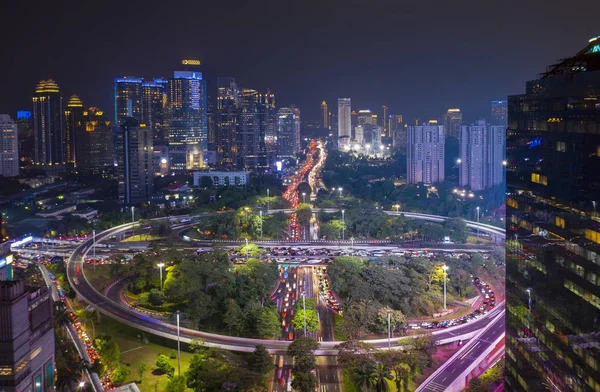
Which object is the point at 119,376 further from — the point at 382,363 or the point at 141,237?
the point at 141,237

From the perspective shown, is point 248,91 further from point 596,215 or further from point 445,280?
point 596,215

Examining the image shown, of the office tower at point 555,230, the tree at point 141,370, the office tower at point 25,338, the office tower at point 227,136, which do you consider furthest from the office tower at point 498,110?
the office tower at point 25,338

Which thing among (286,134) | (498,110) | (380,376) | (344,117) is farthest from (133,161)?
(344,117)

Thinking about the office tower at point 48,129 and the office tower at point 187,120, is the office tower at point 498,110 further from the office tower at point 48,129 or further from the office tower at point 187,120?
the office tower at point 48,129

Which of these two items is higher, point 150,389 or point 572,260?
point 572,260

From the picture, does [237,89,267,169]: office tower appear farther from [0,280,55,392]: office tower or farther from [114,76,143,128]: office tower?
[0,280,55,392]: office tower

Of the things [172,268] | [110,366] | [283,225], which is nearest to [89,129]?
→ [283,225]

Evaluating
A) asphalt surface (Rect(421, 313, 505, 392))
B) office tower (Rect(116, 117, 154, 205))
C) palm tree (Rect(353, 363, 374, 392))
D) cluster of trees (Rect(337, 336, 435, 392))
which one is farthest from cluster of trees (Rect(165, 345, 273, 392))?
office tower (Rect(116, 117, 154, 205))
